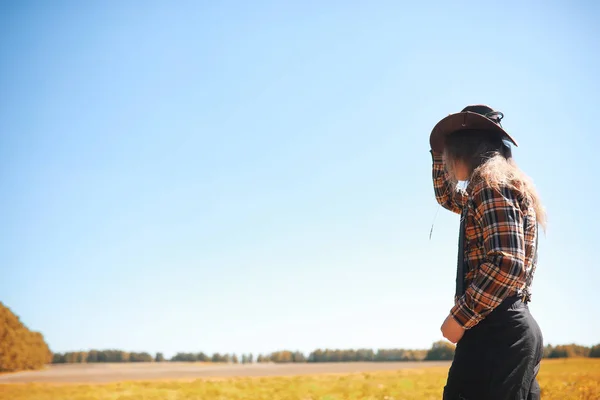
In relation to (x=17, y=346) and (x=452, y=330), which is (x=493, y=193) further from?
(x=17, y=346)

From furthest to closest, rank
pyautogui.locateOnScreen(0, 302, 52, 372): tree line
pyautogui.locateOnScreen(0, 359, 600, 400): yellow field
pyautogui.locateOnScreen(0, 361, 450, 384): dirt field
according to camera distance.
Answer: pyautogui.locateOnScreen(0, 302, 52, 372): tree line
pyautogui.locateOnScreen(0, 361, 450, 384): dirt field
pyautogui.locateOnScreen(0, 359, 600, 400): yellow field

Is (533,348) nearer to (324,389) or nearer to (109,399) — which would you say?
(324,389)

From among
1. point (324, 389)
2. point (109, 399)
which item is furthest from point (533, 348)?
point (109, 399)

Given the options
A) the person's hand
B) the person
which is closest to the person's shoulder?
the person

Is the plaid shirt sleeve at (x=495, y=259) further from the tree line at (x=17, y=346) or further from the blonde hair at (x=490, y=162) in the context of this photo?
the tree line at (x=17, y=346)

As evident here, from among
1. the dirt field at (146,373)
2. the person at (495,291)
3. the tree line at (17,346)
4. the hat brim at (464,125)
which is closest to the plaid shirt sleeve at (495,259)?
the person at (495,291)

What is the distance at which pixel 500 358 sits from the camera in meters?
2.71

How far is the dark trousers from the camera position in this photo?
2707 millimetres

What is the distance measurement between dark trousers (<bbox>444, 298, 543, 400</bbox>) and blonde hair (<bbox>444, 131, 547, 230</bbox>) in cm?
74

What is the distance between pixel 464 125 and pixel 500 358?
167 centimetres

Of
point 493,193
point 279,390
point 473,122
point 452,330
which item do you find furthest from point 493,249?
point 279,390

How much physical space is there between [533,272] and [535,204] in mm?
482

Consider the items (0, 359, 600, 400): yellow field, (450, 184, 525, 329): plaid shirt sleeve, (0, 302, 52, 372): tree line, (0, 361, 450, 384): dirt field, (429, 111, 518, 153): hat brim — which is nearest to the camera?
(450, 184, 525, 329): plaid shirt sleeve

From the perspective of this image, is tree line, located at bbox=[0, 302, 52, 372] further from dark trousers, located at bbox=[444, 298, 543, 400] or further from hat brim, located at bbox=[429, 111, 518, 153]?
dark trousers, located at bbox=[444, 298, 543, 400]
